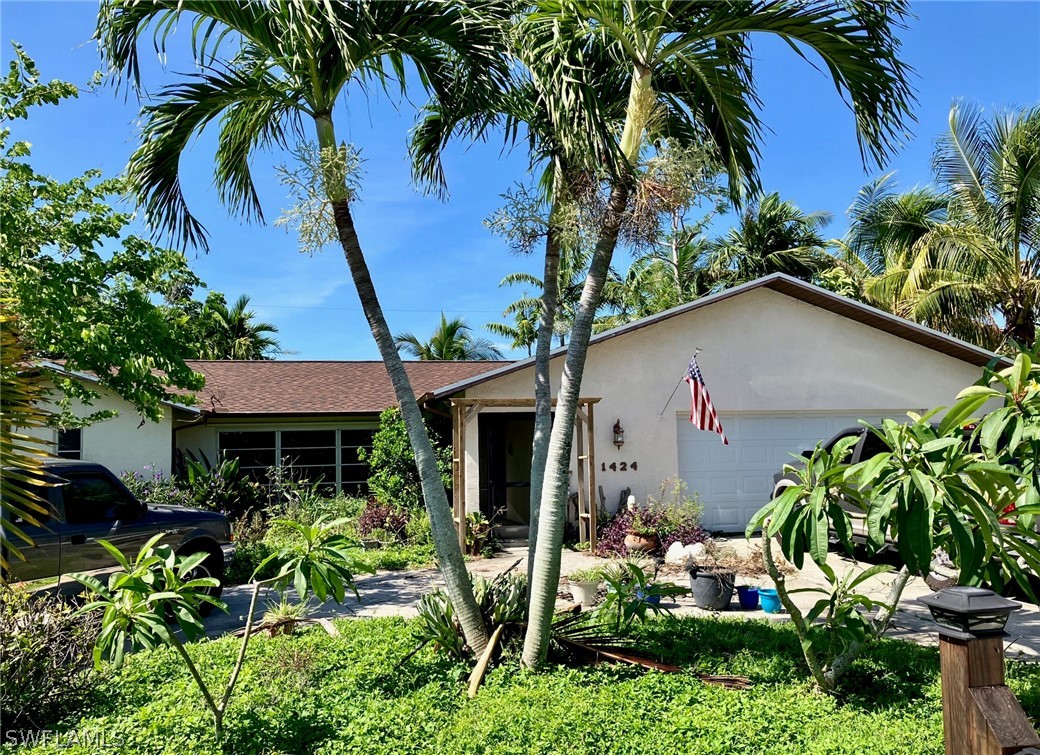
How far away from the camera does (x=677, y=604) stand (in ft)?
26.1

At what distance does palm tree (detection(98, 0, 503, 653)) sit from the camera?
198 inches

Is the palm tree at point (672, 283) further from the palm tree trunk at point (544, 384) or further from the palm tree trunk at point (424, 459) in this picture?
the palm tree trunk at point (424, 459)

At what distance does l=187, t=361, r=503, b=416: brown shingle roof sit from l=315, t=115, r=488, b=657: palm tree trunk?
1068cm

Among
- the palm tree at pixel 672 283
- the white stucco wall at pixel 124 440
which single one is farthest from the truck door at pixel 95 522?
the palm tree at pixel 672 283

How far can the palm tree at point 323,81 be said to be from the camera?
5.02 metres

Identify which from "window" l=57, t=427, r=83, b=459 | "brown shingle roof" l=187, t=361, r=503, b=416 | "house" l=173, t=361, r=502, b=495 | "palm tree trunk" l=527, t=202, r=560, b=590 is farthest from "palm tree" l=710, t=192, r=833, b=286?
"palm tree trunk" l=527, t=202, r=560, b=590

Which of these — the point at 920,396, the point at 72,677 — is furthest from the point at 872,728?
the point at 920,396

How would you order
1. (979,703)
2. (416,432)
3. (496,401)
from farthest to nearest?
1. (496,401)
2. (416,432)
3. (979,703)

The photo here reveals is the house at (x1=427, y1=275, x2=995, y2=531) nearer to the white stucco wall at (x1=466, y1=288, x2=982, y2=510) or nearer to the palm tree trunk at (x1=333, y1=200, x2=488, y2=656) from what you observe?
the white stucco wall at (x1=466, y1=288, x2=982, y2=510)

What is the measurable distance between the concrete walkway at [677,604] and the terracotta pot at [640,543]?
1.94 ft

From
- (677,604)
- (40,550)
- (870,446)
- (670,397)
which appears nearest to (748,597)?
(677,604)

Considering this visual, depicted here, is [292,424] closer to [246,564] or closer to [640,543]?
[246,564]

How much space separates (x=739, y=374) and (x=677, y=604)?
22.4 ft

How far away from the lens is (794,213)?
2620 cm
